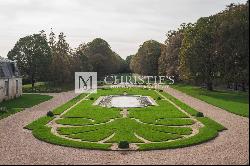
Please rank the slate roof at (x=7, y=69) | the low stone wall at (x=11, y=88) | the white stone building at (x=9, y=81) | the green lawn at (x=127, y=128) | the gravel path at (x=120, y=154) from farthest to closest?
the slate roof at (x=7, y=69) → the white stone building at (x=9, y=81) → the low stone wall at (x=11, y=88) → the green lawn at (x=127, y=128) → the gravel path at (x=120, y=154)

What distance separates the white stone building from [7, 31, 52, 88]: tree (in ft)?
67.9

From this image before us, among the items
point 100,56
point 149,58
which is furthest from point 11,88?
point 149,58

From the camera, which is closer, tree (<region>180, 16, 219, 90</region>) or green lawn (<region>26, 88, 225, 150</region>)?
green lawn (<region>26, 88, 225, 150</region>)

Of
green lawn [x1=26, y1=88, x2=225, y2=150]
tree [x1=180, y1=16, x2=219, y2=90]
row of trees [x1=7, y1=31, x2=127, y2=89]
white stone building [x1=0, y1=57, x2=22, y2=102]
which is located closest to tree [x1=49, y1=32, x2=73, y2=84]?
row of trees [x1=7, y1=31, x2=127, y2=89]

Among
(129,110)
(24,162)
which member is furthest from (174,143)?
(129,110)

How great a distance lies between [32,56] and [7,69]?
27004 millimetres

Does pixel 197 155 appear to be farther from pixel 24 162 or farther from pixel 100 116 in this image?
pixel 100 116

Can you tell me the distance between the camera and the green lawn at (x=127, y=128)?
86.2 ft

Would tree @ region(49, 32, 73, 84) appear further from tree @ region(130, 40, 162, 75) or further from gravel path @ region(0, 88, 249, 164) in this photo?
gravel path @ region(0, 88, 249, 164)

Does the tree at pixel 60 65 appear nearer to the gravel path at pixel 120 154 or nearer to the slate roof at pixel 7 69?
the slate roof at pixel 7 69

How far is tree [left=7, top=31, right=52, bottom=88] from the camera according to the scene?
8575 cm

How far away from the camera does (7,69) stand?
2349 inches

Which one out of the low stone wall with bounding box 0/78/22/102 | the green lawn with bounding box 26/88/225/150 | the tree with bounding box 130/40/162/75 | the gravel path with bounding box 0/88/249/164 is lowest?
the gravel path with bounding box 0/88/249/164

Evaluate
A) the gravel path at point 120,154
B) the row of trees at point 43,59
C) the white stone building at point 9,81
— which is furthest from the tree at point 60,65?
the gravel path at point 120,154
